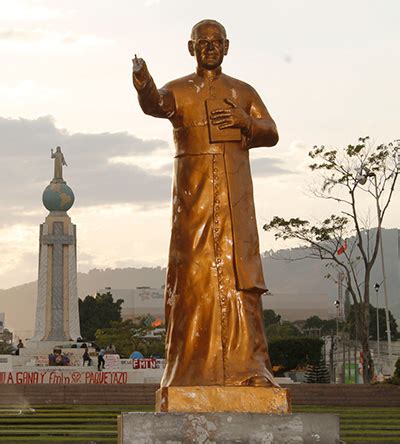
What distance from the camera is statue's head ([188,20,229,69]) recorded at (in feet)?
30.6

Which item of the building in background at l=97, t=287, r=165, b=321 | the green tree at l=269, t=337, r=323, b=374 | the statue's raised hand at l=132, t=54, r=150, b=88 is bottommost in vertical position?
the green tree at l=269, t=337, r=323, b=374

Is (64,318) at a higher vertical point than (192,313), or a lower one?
higher

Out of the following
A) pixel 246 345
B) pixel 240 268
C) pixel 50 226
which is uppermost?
pixel 50 226

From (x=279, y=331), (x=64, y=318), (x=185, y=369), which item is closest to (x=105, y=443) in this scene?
(x=185, y=369)

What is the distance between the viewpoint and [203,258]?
8875mm

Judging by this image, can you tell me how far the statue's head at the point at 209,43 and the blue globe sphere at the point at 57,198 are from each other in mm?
48669

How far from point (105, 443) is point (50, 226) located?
39.0 m

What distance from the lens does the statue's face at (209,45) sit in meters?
9.33

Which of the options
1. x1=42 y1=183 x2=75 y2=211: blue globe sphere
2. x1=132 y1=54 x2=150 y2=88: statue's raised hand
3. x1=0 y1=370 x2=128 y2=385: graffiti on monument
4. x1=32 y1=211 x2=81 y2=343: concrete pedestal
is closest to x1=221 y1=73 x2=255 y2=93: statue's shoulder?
x1=132 y1=54 x2=150 y2=88: statue's raised hand

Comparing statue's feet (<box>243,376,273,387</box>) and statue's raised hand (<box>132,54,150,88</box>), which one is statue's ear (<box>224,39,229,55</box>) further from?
statue's feet (<box>243,376,273,387</box>)

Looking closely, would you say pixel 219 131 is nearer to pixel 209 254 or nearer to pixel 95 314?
pixel 209 254

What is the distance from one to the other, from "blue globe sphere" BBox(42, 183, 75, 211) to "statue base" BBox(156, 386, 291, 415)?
49.8 metres

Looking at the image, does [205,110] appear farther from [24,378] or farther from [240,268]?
[24,378]

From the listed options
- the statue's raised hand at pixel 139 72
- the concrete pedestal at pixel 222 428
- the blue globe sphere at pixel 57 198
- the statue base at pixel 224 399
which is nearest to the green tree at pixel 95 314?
the blue globe sphere at pixel 57 198
